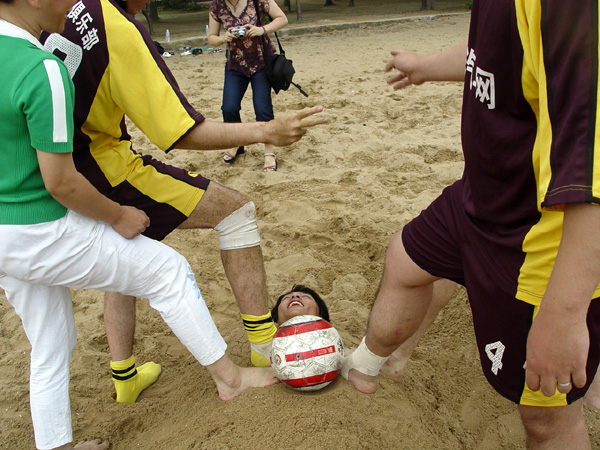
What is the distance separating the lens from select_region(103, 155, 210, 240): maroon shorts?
250cm

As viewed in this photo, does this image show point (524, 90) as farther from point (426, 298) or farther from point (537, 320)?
point (426, 298)

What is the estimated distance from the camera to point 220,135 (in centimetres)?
242

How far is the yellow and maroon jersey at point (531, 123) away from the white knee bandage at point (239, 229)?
1147 millimetres

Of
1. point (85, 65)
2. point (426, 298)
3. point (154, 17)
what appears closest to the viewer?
point (85, 65)

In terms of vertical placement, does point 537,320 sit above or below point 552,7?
below

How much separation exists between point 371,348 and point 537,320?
3.94 feet

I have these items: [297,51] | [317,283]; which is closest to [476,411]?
[317,283]

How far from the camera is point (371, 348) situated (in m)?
2.52

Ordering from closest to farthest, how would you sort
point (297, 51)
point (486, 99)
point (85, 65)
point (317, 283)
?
1. point (486, 99)
2. point (85, 65)
3. point (317, 283)
4. point (297, 51)

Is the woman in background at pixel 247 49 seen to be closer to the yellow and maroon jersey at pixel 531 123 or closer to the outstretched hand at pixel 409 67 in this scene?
the outstretched hand at pixel 409 67

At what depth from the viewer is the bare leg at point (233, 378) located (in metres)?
2.53

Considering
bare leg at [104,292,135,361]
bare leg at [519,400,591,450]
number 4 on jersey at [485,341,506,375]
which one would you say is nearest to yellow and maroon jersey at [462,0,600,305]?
number 4 on jersey at [485,341,506,375]

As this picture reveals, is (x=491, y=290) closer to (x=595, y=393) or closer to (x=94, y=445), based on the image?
(x=595, y=393)

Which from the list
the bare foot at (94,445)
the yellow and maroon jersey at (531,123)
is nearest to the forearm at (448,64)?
the yellow and maroon jersey at (531,123)
